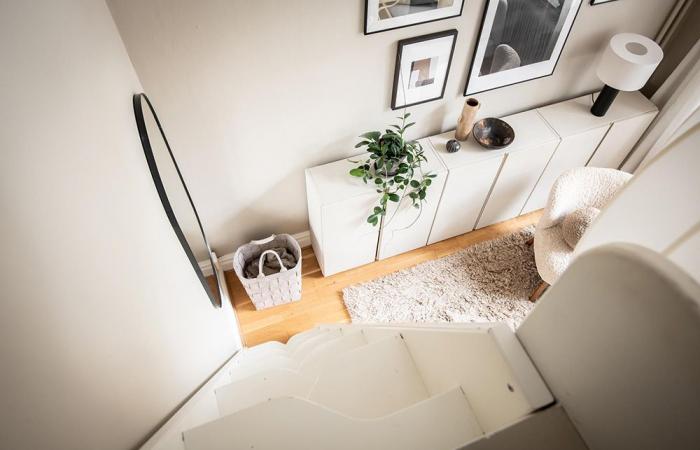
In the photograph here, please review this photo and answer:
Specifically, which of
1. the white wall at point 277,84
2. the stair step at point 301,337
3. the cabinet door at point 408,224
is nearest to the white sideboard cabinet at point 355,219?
the cabinet door at point 408,224

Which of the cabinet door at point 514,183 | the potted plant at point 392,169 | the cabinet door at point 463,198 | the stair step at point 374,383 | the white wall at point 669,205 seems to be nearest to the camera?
the white wall at point 669,205

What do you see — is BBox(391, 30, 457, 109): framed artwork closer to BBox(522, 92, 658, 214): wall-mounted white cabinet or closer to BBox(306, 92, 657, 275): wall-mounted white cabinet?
BBox(306, 92, 657, 275): wall-mounted white cabinet

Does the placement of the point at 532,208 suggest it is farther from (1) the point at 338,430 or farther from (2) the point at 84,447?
(2) the point at 84,447

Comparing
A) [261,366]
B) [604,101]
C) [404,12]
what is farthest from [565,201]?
[261,366]

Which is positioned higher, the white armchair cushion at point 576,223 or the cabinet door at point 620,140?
the cabinet door at point 620,140

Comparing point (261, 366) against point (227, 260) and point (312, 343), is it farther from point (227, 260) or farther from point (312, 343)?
point (227, 260)

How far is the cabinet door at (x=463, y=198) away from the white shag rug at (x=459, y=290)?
0.54ft

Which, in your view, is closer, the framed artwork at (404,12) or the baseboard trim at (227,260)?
the framed artwork at (404,12)

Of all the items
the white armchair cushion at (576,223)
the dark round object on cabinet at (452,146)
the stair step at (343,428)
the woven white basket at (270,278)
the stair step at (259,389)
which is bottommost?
the stair step at (343,428)

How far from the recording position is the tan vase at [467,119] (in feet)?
7.05

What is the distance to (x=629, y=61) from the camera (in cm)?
208

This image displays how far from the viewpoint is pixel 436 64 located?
197 centimetres

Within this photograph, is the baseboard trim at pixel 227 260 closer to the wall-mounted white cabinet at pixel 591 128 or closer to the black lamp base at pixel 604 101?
the wall-mounted white cabinet at pixel 591 128

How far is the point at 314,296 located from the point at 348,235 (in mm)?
489
